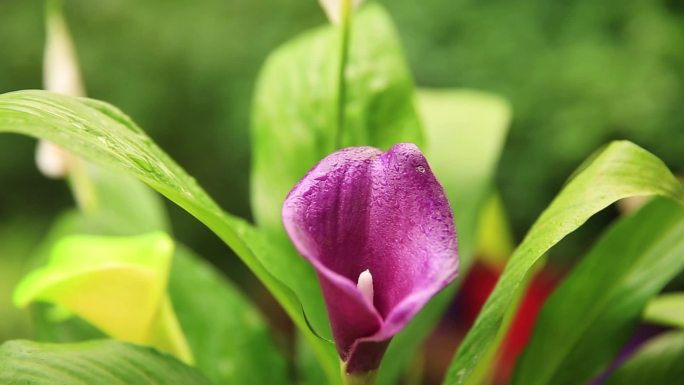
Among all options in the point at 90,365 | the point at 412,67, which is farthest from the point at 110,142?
the point at 412,67

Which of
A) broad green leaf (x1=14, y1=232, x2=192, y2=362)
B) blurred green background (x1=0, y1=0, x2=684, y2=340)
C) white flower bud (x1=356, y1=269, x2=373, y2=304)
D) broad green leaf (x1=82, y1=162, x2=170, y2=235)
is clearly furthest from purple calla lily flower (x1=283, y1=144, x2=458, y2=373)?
blurred green background (x1=0, y1=0, x2=684, y2=340)

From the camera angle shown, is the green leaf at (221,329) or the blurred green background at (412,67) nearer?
the green leaf at (221,329)

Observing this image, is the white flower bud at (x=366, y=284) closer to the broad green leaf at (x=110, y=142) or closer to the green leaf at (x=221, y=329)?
the broad green leaf at (x=110, y=142)

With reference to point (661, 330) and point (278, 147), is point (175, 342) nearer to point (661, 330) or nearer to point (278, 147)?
point (278, 147)

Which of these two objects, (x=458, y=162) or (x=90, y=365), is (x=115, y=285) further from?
(x=458, y=162)

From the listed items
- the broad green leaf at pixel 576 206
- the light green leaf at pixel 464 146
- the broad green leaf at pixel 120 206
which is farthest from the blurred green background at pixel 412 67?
the broad green leaf at pixel 576 206

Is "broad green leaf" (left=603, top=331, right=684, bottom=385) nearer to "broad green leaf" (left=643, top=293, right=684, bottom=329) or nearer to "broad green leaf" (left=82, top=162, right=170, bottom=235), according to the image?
"broad green leaf" (left=643, top=293, right=684, bottom=329)
